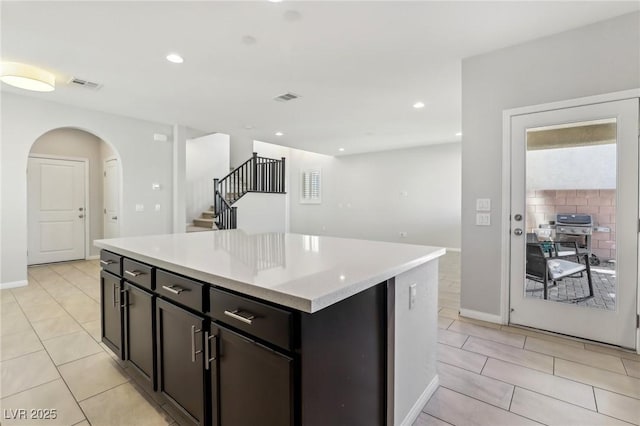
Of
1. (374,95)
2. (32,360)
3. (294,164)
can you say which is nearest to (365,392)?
(32,360)

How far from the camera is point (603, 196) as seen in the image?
2.41 m

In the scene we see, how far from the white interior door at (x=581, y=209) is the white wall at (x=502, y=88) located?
143mm

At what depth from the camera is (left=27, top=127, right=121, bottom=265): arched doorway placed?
5410mm

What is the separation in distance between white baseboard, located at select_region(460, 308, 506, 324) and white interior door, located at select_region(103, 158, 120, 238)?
19.2 feet

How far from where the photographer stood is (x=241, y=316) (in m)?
1.08

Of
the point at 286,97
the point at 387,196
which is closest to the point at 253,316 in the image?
the point at 286,97

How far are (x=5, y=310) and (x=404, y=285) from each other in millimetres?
4236

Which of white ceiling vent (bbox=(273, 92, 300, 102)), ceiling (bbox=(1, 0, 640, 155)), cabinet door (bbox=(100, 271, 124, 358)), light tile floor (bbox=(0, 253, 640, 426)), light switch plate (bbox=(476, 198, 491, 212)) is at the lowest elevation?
light tile floor (bbox=(0, 253, 640, 426))

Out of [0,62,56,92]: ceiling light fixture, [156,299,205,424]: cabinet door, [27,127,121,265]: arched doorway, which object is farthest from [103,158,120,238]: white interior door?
[156,299,205,424]: cabinet door

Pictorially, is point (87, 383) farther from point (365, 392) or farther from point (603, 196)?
point (603, 196)

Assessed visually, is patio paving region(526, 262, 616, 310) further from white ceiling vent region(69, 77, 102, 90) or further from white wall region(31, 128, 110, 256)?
white wall region(31, 128, 110, 256)

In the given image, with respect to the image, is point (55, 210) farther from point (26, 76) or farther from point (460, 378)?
point (460, 378)

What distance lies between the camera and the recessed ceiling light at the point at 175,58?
9.98 feet

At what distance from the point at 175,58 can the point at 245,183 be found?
165 inches
